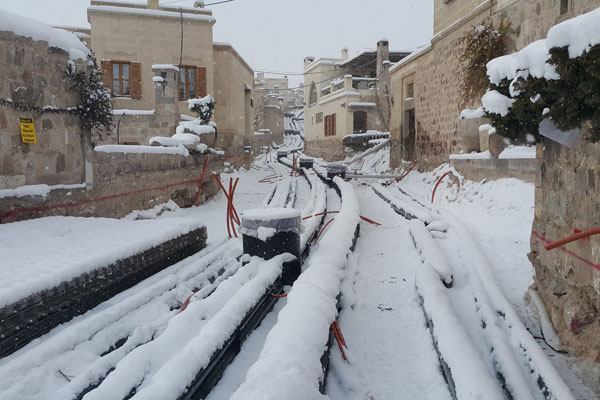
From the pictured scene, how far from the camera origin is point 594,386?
95.6 inches

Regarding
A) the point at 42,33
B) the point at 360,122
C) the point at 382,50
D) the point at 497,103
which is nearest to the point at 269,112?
the point at 382,50

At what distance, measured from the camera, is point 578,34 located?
7.32ft

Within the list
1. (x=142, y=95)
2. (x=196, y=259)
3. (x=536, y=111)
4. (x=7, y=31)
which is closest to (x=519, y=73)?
(x=536, y=111)

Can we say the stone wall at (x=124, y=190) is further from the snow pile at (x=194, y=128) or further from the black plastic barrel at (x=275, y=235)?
the black plastic barrel at (x=275, y=235)

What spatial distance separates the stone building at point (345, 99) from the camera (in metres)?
25.6

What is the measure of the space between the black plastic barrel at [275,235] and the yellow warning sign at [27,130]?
9.61 ft

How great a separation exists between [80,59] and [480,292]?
19.4 ft

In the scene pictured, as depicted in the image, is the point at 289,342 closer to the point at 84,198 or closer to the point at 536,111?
the point at 536,111

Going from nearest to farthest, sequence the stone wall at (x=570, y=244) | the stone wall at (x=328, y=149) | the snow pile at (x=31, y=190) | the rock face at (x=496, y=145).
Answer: the stone wall at (x=570, y=244), the snow pile at (x=31, y=190), the rock face at (x=496, y=145), the stone wall at (x=328, y=149)

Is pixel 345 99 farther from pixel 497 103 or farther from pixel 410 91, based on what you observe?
pixel 497 103

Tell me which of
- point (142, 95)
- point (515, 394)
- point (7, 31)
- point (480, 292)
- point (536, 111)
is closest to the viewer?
point (515, 394)

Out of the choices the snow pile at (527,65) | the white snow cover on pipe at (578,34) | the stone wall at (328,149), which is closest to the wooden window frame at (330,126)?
the stone wall at (328,149)

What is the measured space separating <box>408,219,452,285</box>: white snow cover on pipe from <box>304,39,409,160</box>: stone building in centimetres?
1986

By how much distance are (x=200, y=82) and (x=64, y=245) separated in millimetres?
15066
